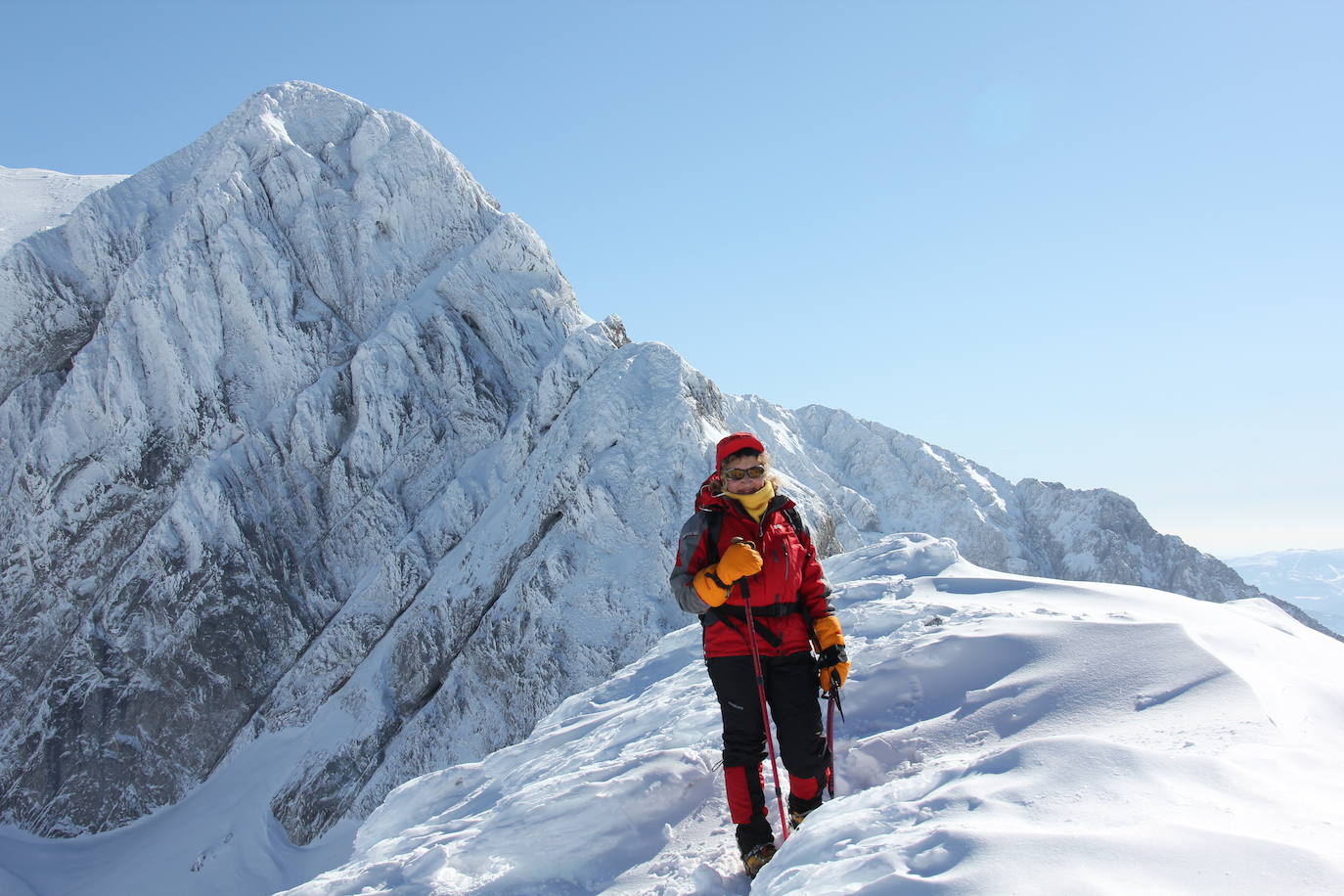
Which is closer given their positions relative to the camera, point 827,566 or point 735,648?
point 735,648

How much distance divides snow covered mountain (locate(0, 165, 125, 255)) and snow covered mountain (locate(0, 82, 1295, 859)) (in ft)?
28.5

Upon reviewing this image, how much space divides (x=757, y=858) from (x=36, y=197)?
61961 millimetres

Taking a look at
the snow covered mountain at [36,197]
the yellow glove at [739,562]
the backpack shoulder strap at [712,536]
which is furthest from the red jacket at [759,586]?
the snow covered mountain at [36,197]

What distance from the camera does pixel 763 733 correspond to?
4.92 m

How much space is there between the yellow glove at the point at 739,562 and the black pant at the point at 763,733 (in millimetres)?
659

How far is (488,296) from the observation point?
33344mm

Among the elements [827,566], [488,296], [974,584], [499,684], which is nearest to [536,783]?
[974,584]

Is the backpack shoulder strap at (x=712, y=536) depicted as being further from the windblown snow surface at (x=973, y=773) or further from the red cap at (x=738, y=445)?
the windblown snow surface at (x=973, y=773)

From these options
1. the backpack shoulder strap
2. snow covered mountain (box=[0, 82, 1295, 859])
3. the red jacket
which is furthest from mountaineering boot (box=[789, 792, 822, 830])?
snow covered mountain (box=[0, 82, 1295, 859])

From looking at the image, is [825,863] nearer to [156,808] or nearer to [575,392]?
[575,392]

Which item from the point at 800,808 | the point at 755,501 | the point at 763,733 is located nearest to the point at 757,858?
the point at 800,808

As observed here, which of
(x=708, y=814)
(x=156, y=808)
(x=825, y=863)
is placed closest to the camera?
(x=825, y=863)

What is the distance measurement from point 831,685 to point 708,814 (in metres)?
1.33

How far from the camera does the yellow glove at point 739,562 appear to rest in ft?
15.5
